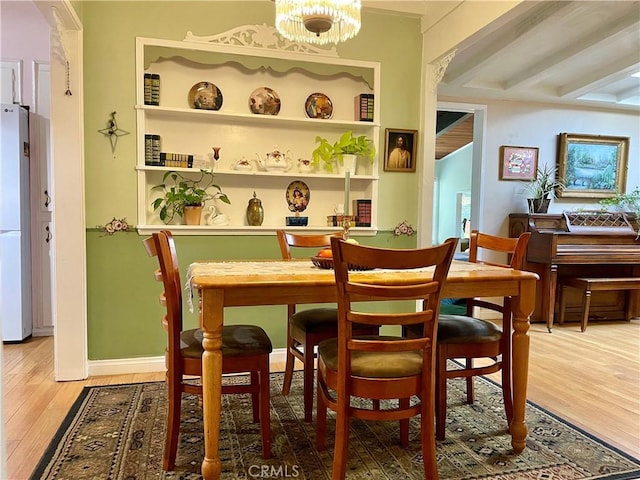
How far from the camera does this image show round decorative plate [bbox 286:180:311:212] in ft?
11.0

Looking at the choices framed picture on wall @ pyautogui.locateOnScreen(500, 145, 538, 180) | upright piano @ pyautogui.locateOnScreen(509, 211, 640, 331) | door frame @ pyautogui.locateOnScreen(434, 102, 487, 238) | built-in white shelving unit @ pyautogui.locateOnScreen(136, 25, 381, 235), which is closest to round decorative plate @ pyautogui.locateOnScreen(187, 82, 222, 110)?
built-in white shelving unit @ pyautogui.locateOnScreen(136, 25, 381, 235)

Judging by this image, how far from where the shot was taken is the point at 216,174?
312 cm

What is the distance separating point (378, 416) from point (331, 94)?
2516 mm

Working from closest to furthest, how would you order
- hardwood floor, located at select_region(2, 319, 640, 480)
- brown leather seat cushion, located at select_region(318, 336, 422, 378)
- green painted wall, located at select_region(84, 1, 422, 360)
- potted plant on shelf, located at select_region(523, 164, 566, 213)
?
brown leather seat cushion, located at select_region(318, 336, 422, 378) → hardwood floor, located at select_region(2, 319, 640, 480) → green painted wall, located at select_region(84, 1, 422, 360) → potted plant on shelf, located at select_region(523, 164, 566, 213)

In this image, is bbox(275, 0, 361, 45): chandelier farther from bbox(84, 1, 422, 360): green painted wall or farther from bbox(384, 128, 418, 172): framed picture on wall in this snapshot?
bbox(384, 128, 418, 172): framed picture on wall

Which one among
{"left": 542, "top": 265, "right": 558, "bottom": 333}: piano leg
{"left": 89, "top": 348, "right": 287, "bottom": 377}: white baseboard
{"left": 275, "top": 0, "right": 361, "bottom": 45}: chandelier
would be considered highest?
{"left": 275, "top": 0, "right": 361, "bottom": 45}: chandelier

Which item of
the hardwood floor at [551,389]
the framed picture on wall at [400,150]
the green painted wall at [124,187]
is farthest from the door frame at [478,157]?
the green painted wall at [124,187]

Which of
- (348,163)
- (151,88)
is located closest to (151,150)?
(151,88)

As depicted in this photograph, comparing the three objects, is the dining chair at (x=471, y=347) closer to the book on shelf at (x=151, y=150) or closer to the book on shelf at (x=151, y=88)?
the book on shelf at (x=151, y=150)

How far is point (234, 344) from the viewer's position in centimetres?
179

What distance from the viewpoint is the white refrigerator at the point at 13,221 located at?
3.53 meters

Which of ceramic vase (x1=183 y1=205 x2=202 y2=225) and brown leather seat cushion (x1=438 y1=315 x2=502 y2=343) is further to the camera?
ceramic vase (x1=183 y1=205 x2=202 y2=225)

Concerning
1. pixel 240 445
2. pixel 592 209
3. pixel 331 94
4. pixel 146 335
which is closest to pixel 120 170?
pixel 146 335

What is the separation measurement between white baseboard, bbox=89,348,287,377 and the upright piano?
11.1 ft
